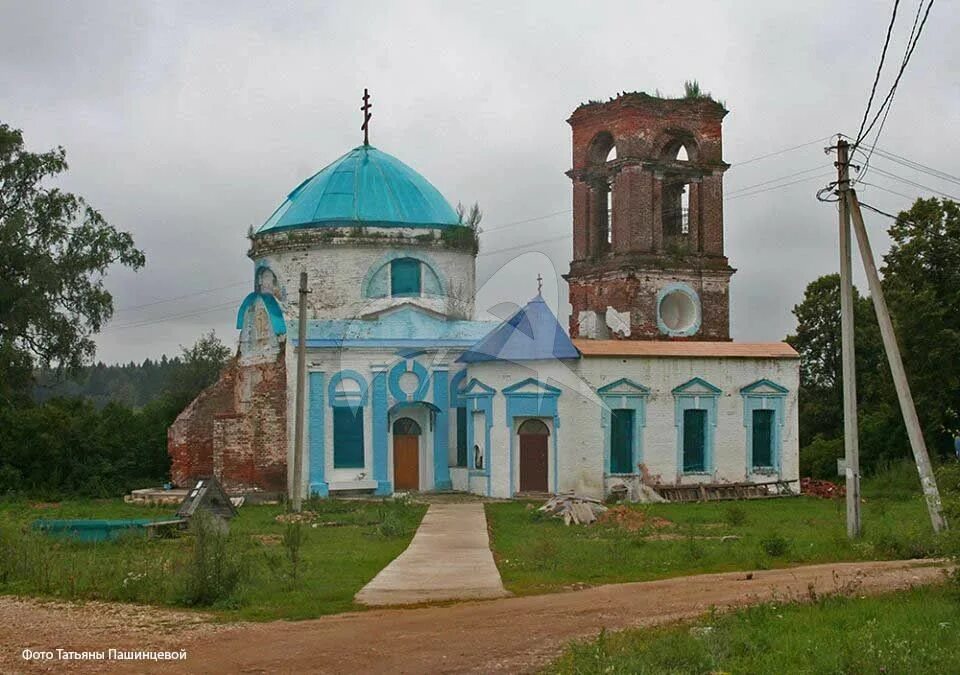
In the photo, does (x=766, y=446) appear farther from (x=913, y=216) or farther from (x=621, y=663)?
(x=621, y=663)

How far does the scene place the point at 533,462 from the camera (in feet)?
99.5

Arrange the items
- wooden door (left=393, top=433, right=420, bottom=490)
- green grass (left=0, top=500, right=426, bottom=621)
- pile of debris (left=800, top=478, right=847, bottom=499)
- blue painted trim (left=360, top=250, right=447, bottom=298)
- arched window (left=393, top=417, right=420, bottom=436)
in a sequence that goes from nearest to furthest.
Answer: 1. green grass (left=0, top=500, right=426, bottom=621)
2. pile of debris (left=800, top=478, right=847, bottom=499)
3. wooden door (left=393, top=433, right=420, bottom=490)
4. arched window (left=393, top=417, right=420, bottom=436)
5. blue painted trim (left=360, top=250, right=447, bottom=298)

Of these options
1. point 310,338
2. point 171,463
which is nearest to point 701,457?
point 310,338

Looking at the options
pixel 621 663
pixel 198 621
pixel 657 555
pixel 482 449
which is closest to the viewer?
pixel 621 663

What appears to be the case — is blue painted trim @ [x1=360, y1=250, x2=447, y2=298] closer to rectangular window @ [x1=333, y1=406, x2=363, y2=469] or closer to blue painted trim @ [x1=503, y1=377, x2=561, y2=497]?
rectangular window @ [x1=333, y1=406, x2=363, y2=469]

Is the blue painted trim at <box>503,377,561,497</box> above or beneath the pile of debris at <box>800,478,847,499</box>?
above

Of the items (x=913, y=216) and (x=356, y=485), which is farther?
(x=913, y=216)

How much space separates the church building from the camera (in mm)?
30438

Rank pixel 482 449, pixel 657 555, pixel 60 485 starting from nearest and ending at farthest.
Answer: pixel 657 555, pixel 482 449, pixel 60 485

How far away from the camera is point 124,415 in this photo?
35281 millimetres

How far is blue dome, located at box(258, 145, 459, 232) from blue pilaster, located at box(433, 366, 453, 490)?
4.03 m

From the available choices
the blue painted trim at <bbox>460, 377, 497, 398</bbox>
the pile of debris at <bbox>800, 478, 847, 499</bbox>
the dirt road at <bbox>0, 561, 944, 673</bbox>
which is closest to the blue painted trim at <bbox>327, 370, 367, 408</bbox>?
the blue painted trim at <bbox>460, 377, 497, 398</bbox>

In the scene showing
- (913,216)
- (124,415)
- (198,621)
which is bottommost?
(198,621)

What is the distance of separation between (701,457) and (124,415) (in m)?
15.4
